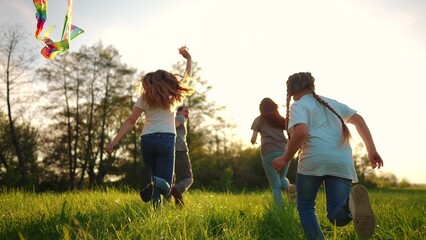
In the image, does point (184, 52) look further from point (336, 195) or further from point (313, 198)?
point (336, 195)

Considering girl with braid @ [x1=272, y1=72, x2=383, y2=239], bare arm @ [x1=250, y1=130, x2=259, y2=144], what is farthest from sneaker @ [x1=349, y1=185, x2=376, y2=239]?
bare arm @ [x1=250, y1=130, x2=259, y2=144]

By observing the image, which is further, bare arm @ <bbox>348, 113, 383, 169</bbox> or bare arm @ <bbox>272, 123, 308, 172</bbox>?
bare arm @ <bbox>348, 113, 383, 169</bbox>

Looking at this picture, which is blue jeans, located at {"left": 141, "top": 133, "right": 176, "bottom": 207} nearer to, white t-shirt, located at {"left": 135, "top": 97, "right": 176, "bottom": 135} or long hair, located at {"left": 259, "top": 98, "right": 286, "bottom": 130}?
white t-shirt, located at {"left": 135, "top": 97, "right": 176, "bottom": 135}

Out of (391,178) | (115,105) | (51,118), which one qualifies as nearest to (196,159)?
(115,105)

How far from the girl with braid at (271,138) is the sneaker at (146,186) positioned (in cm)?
269

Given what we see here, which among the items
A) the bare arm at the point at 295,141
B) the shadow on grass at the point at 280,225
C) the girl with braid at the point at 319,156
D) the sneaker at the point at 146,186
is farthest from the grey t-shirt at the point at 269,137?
the bare arm at the point at 295,141

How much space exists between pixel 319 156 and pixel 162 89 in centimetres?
231

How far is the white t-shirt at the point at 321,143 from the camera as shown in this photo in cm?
323

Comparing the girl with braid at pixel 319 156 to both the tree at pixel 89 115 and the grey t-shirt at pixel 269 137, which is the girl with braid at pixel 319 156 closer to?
the grey t-shirt at pixel 269 137

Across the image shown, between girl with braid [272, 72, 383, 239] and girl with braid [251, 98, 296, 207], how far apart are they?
285 centimetres

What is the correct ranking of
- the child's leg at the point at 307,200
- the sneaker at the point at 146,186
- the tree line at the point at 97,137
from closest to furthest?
1. the child's leg at the point at 307,200
2. the sneaker at the point at 146,186
3. the tree line at the point at 97,137

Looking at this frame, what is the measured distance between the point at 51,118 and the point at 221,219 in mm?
21539

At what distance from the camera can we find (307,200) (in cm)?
334

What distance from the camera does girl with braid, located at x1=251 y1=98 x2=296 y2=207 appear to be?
6.31 metres
